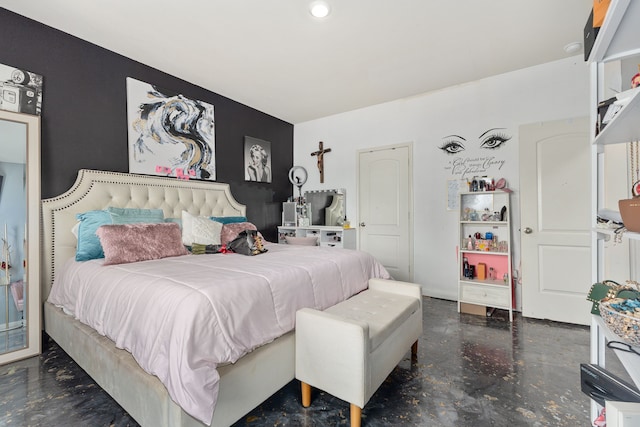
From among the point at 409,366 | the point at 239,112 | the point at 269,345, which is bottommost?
the point at 409,366

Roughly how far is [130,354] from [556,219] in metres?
3.73

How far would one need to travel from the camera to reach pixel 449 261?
11.6 ft

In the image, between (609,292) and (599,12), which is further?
(599,12)

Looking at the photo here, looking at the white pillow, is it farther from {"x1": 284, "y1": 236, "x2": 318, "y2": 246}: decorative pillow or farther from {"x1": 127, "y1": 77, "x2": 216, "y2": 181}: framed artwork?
{"x1": 284, "y1": 236, "x2": 318, "y2": 246}: decorative pillow

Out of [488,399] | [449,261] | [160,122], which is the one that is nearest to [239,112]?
[160,122]

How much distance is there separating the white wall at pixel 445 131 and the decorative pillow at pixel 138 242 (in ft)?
8.68

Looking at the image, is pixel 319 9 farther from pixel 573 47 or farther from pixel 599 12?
pixel 573 47

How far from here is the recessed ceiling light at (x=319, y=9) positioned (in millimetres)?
Answer: 2082

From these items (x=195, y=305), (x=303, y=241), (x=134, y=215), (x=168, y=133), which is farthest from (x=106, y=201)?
(x=303, y=241)

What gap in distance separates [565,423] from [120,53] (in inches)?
173

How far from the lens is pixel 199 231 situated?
2.77 meters

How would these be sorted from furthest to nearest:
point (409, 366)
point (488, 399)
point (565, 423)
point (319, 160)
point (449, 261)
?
1. point (319, 160)
2. point (449, 261)
3. point (409, 366)
4. point (488, 399)
5. point (565, 423)

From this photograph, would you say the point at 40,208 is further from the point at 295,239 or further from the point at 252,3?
the point at 295,239

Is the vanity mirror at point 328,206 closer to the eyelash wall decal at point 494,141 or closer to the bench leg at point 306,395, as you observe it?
the eyelash wall decal at point 494,141
